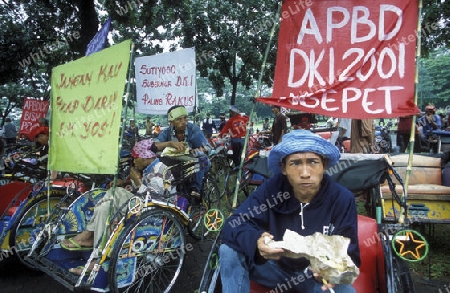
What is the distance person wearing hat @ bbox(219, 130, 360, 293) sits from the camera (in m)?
1.87

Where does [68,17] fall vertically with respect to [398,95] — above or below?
above

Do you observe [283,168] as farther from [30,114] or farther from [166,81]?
[30,114]

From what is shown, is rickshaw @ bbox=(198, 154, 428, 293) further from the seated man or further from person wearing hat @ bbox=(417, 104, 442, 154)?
person wearing hat @ bbox=(417, 104, 442, 154)

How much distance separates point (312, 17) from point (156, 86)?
15.0ft

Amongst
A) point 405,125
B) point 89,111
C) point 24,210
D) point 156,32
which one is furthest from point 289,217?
point 156,32

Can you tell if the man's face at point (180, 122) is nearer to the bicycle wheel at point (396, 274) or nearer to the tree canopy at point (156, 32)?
the tree canopy at point (156, 32)

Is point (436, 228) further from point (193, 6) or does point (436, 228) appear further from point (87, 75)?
point (193, 6)

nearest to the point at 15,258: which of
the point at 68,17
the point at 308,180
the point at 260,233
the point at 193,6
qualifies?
the point at 260,233

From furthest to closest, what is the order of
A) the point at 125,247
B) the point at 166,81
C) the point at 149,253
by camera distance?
1. the point at 166,81
2. the point at 149,253
3. the point at 125,247

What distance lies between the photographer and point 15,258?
3.77 meters

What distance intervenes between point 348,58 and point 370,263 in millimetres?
1584

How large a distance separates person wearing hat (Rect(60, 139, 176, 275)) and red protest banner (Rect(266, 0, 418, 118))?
147 cm

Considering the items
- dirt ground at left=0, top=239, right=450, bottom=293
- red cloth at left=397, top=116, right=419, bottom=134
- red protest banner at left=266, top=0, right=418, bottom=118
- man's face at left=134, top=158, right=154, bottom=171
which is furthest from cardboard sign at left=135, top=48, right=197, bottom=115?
red cloth at left=397, top=116, right=419, bottom=134

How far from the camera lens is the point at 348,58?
8.49ft
